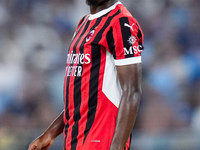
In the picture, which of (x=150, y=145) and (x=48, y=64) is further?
(x=48, y=64)

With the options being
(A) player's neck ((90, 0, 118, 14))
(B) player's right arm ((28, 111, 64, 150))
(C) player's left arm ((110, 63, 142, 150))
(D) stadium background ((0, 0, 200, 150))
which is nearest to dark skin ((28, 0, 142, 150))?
(C) player's left arm ((110, 63, 142, 150))

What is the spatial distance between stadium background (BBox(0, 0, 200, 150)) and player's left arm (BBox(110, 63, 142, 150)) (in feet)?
8.28

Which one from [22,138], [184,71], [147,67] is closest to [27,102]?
[22,138]

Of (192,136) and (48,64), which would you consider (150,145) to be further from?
(48,64)

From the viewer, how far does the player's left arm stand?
1.43 metres

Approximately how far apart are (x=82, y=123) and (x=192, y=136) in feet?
8.75

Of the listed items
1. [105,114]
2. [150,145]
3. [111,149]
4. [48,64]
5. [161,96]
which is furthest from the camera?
[48,64]

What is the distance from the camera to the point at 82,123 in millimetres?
1582

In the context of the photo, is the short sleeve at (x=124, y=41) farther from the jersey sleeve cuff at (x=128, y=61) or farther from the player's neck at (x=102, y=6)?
the player's neck at (x=102, y=6)

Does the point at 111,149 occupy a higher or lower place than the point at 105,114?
lower

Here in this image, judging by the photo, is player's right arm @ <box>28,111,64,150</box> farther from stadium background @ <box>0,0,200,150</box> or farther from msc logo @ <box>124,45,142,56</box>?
stadium background @ <box>0,0,200,150</box>

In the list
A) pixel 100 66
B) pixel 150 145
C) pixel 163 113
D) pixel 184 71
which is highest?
pixel 100 66

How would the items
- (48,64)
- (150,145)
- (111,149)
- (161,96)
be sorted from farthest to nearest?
(48,64), (161,96), (150,145), (111,149)

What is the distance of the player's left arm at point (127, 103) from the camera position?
1.43 meters
